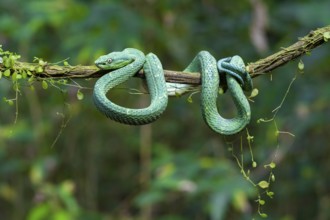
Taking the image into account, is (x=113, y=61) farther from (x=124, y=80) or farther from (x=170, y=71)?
(x=170, y=71)

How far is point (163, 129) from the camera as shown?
7.14 m

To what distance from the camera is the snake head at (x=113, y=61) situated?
2.40 metres

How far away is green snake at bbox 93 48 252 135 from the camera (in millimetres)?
2426

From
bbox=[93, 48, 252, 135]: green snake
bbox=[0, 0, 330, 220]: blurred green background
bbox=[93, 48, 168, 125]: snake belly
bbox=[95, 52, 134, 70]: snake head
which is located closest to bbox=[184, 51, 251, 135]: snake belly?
bbox=[93, 48, 252, 135]: green snake

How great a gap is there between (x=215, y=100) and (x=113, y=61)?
389 millimetres

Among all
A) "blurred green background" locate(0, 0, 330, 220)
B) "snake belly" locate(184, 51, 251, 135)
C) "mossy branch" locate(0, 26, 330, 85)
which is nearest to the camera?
"mossy branch" locate(0, 26, 330, 85)

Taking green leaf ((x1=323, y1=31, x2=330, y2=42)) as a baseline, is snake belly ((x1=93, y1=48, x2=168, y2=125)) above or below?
below

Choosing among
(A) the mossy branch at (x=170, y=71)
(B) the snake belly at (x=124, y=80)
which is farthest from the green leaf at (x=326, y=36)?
(B) the snake belly at (x=124, y=80)

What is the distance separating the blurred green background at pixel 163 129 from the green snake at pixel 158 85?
2210 mm

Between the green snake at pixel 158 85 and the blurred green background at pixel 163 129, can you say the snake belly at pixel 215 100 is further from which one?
the blurred green background at pixel 163 129

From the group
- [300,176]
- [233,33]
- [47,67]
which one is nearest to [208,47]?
[233,33]

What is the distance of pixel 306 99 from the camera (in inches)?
235

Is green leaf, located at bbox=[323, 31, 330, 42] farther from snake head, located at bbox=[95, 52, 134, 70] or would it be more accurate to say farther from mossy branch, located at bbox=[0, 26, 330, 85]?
snake head, located at bbox=[95, 52, 134, 70]

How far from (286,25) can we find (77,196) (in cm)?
249
